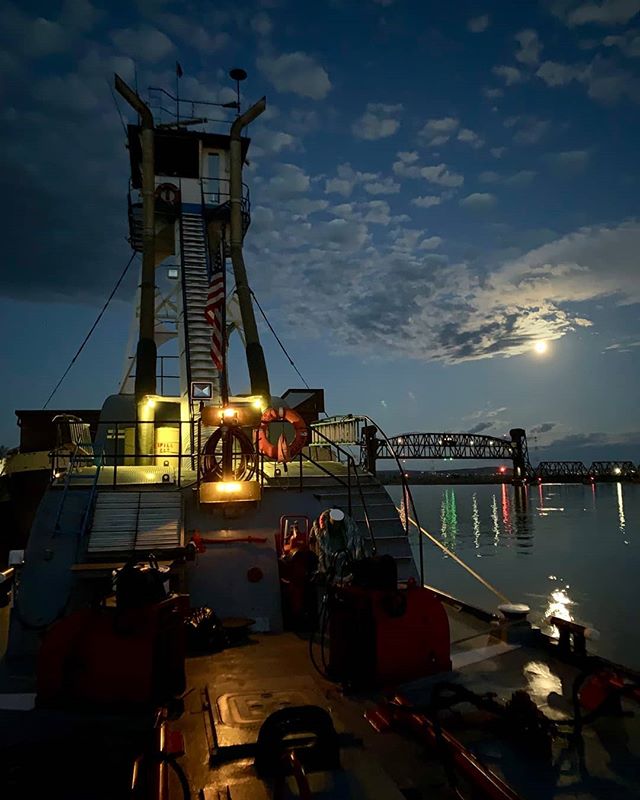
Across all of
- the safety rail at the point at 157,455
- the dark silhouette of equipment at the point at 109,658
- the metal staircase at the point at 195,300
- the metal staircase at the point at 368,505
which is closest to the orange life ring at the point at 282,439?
the metal staircase at the point at 368,505

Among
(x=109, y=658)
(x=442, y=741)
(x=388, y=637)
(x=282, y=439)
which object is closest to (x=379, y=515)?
(x=282, y=439)

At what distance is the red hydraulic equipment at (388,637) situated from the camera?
693 centimetres

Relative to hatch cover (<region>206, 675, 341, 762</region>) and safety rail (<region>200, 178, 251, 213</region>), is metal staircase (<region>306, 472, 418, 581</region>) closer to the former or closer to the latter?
hatch cover (<region>206, 675, 341, 762</region>)

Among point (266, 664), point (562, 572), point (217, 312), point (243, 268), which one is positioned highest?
point (243, 268)

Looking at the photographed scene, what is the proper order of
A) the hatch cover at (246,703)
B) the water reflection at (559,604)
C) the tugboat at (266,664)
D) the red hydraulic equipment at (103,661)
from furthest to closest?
the water reflection at (559,604) → the red hydraulic equipment at (103,661) → the hatch cover at (246,703) → the tugboat at (266,664)

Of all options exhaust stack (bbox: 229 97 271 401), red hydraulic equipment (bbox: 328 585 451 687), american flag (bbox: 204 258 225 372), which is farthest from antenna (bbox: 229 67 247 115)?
red hydraulic equipment (bbox: 328 585 451 687)

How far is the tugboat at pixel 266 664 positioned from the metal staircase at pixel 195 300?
21.4ft

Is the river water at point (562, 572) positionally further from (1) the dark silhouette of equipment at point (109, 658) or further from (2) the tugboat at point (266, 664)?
(1) the dark silhouette of equipment at point (109, 658)

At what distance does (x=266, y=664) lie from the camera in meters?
8.05

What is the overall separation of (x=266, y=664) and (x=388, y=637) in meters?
2.15

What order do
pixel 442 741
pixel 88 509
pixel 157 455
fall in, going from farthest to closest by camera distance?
pixel 157 455 → pixel 88 509 → pixel 442 741

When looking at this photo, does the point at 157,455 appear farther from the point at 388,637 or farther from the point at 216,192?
the point at 216,192

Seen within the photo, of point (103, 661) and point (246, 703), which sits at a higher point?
point (103, 661)

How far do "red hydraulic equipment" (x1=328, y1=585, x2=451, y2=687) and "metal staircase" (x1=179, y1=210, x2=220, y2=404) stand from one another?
13.8 m
